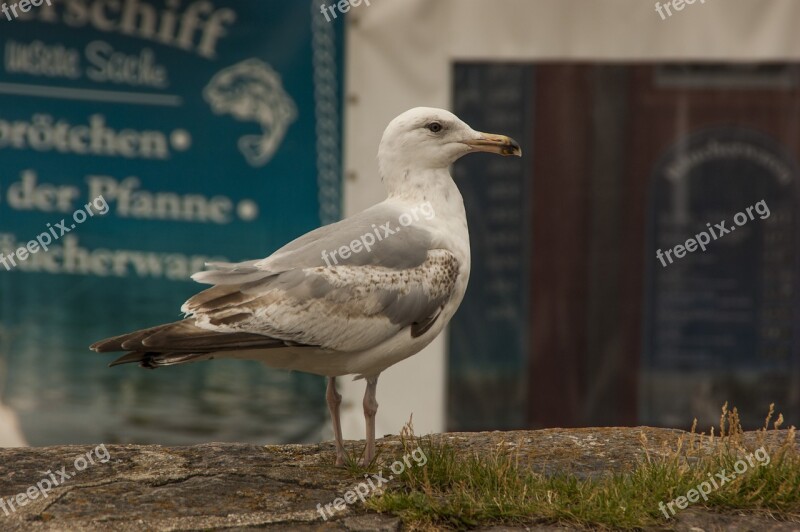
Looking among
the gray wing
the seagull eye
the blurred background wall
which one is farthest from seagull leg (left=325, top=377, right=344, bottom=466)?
the blurred background wall

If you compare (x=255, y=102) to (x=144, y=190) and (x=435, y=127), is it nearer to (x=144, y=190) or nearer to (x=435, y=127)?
(x=144, y=190)

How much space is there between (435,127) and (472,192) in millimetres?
2554

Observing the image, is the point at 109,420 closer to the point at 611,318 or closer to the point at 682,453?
the point at 611,318

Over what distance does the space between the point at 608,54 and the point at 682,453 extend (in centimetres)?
304

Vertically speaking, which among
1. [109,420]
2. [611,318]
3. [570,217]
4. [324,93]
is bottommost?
[109,420]

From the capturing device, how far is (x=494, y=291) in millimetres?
7578

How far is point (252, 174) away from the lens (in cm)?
732

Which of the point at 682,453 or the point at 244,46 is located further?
the point at 244,46

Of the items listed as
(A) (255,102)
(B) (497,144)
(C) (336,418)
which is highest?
(A) (255,102)

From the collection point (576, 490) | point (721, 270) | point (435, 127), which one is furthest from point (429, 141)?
point (721, 270)

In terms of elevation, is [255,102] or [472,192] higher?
[255,102]

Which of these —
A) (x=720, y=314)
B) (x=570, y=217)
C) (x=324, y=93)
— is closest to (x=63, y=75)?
(x=324, y=93)

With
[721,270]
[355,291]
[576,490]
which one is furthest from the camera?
[721,270]

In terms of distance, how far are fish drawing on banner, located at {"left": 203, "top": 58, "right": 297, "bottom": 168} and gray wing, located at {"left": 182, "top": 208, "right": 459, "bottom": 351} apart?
263 centimetres
